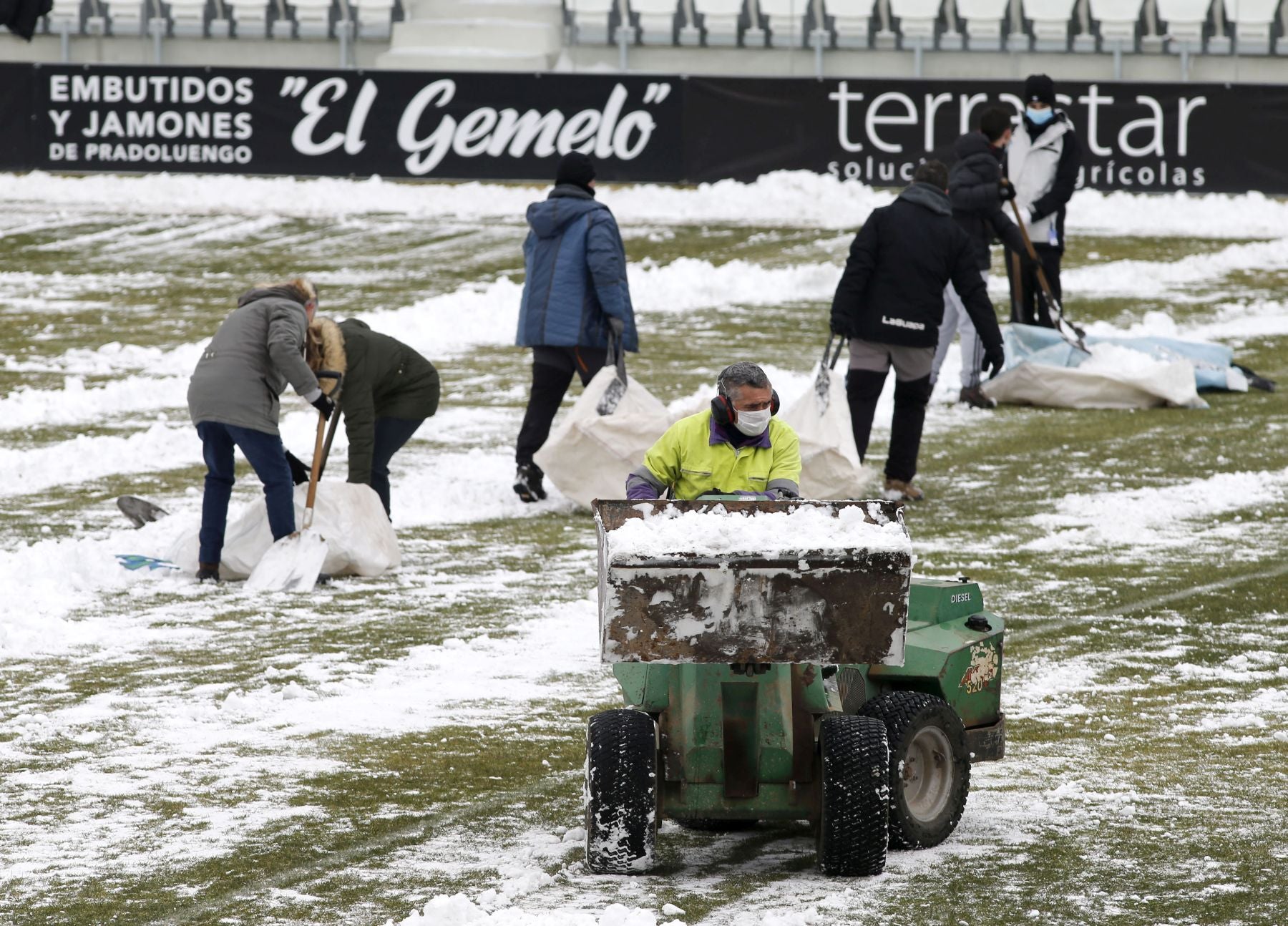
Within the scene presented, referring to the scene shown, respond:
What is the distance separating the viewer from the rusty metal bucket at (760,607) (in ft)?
15.7

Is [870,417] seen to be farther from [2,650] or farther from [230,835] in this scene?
[230,835]

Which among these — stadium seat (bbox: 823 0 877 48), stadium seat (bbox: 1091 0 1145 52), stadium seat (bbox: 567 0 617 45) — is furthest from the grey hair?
stadium seat (bbox: 1091 0 1145 52)

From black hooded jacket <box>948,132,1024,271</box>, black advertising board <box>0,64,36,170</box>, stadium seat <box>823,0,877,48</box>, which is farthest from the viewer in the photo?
stadium seat <box>823,0,877,48</box>

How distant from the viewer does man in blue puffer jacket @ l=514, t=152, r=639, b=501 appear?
33.0 ft

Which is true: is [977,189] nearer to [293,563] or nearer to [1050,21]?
[293,563]

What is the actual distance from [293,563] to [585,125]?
16.1 m

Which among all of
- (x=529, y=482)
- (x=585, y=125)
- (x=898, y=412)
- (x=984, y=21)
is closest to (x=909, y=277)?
(x=898, y=412)

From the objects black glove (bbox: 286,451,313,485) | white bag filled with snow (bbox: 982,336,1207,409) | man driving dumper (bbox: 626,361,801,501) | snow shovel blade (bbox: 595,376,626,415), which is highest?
man driving dumper (bbox: 626,361,801,501)

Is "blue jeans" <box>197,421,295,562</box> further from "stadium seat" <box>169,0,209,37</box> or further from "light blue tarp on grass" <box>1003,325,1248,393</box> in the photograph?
"stadium seat" <box>169,0,209,37</box>

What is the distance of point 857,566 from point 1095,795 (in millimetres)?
1364

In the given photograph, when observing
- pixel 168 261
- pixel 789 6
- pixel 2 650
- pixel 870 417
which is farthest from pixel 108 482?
pixel 789 6

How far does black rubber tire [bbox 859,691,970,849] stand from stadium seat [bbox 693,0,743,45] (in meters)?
23.2

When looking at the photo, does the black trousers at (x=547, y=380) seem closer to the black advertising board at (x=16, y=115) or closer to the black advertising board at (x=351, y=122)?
the black advertising board at (x=351, y=122)

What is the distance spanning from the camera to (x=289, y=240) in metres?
22.0
